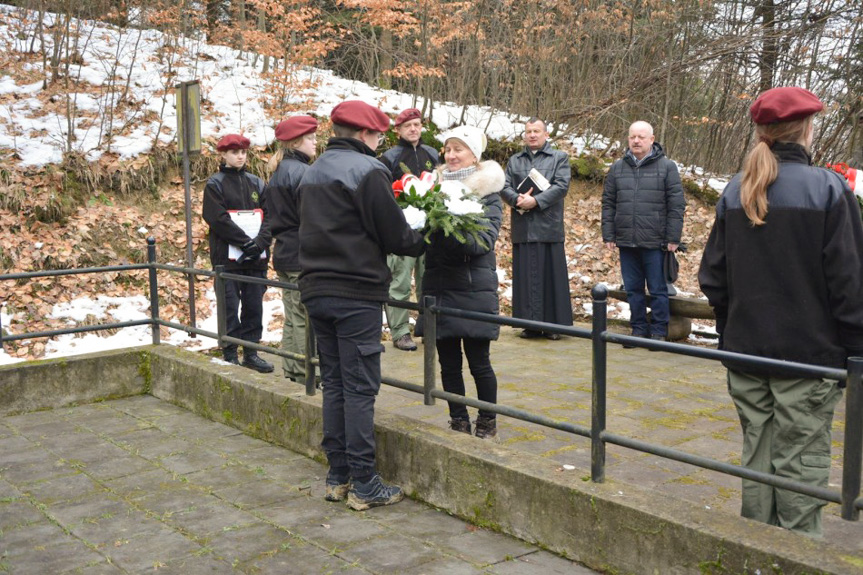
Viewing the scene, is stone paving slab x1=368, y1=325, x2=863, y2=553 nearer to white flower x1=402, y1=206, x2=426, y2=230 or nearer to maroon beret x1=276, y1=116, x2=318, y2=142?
white flower x1=402, y1=206, x2=426, y2=230

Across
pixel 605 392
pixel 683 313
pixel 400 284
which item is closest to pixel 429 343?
pixel 605 392

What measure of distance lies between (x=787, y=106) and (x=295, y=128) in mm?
4154

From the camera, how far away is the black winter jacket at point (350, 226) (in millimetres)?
4523

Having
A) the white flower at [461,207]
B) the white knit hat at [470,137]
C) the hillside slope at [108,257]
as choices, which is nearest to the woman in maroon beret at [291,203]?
the white knit hat at [470,137]

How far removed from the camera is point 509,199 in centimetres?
900

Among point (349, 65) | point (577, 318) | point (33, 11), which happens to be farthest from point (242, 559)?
point (349, 65)

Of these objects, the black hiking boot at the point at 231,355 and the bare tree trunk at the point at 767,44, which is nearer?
the black hiking boot at the point at 231,355

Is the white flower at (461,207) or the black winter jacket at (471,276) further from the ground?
the white flower at (461,207)

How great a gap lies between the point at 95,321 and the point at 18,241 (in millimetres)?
1702

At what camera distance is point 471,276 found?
207 inches

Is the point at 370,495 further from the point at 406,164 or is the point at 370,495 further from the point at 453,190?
the point at 406,164

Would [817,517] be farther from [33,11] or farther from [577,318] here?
[33,11]

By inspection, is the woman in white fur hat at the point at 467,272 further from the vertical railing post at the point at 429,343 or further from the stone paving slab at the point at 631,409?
the stone paving slab at the point at 631,409

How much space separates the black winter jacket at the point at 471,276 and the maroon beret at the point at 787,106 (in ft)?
6.03
